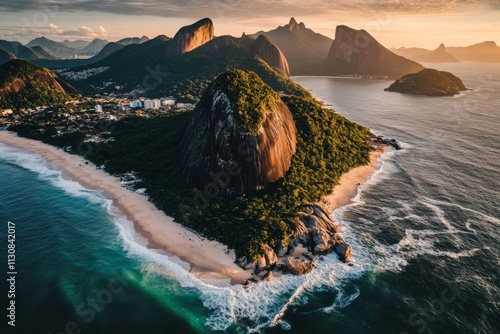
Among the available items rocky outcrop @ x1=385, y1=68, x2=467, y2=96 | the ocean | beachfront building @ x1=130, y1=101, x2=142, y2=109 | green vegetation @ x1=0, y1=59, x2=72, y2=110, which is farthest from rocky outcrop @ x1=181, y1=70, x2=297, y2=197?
rocky outcrop @ x1=385, y1=68, x2=467, y2=96

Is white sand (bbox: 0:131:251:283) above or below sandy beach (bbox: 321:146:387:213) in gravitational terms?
below

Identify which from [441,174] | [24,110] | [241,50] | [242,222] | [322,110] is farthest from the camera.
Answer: [241,50]

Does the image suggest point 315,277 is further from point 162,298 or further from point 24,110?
point 24,110

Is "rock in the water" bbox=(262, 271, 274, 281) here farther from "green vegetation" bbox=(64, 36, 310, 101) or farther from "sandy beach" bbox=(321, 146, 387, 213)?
"green vegetation" bbox=(64, 36, 310, 101)

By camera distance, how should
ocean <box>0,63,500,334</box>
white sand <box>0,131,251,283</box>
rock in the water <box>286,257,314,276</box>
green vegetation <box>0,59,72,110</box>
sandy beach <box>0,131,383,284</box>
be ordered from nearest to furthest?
1. ocean <box>0,63,500,334</box>
2. rock in the water <box>286,257,314,276</box>
3. white sand <box>0,131,251,283</box>
4. sandy beach <box>0,131,383,284</box>
5. green vegetation <box>0,59,72,110</box>

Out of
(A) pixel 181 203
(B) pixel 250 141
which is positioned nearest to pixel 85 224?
(A) pixel 181 203
